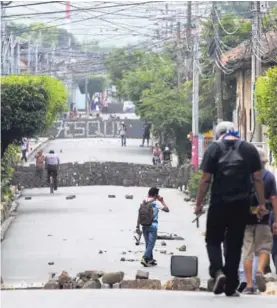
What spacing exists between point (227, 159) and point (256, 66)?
77.5 ft

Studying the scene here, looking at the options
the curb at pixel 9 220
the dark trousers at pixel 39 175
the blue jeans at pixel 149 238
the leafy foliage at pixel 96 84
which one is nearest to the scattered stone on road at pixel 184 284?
the blue jeans at pixel 149 238

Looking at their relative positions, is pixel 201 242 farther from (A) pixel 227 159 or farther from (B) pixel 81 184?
(B) pixel 81 184

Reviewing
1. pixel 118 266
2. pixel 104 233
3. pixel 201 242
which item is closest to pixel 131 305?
pixel 118 266

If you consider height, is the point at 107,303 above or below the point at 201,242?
above

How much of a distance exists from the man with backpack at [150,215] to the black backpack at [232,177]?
1114cm

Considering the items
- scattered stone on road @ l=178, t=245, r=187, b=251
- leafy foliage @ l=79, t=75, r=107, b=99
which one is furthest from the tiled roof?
leafy foliage @ l=79, t=75, r=107, b=99

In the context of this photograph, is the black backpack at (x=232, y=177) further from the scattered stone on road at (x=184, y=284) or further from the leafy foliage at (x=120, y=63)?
the leafy foliage at (x=120, y=63)

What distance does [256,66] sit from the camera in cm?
3556

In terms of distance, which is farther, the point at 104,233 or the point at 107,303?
the point at 104,233

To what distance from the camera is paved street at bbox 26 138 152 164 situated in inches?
2699

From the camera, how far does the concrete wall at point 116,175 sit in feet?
182

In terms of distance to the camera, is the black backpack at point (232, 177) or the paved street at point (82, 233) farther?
the paved street at point (82, 233)

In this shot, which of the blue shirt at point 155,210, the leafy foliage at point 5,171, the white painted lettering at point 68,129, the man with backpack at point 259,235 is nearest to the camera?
the man with backpack at point 259,235

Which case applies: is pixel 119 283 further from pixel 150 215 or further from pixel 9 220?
pixel 9 220
